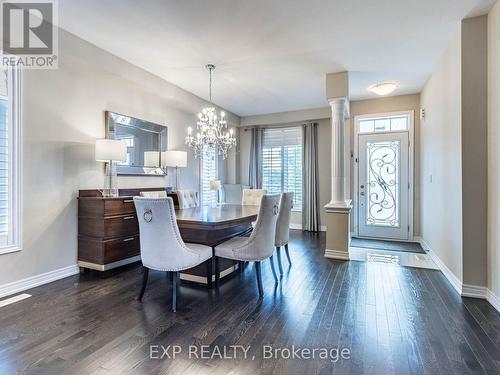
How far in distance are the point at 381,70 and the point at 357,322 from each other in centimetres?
355

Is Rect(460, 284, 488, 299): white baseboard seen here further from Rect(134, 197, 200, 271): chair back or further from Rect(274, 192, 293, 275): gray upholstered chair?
Rect(134, 197, 200, 271): chair back

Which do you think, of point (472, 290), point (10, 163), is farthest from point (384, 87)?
point (10, 163)

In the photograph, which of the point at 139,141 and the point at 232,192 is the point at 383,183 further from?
the point at 139,141

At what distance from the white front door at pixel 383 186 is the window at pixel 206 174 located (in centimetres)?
314

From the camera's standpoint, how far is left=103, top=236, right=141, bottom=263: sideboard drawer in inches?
126

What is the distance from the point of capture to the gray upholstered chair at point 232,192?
263 inches

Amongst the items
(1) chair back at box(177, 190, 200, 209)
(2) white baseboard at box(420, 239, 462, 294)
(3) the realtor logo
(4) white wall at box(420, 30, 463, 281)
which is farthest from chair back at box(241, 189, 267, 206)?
(3) the realtor logo

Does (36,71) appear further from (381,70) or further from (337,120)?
(381,70)

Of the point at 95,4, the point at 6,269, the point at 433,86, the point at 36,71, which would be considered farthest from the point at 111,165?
the point at 433,86

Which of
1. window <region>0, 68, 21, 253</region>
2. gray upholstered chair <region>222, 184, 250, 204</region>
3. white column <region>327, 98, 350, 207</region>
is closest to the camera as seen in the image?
window <region>0, 68, 21, 253</region>

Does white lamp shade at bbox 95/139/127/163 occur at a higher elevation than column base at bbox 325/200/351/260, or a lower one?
higher

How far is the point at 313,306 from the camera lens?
2.49m

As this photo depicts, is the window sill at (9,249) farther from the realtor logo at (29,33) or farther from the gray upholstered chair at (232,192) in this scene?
the gray upholstered chair at (232,192)

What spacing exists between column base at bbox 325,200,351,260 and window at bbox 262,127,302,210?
2428 mm
